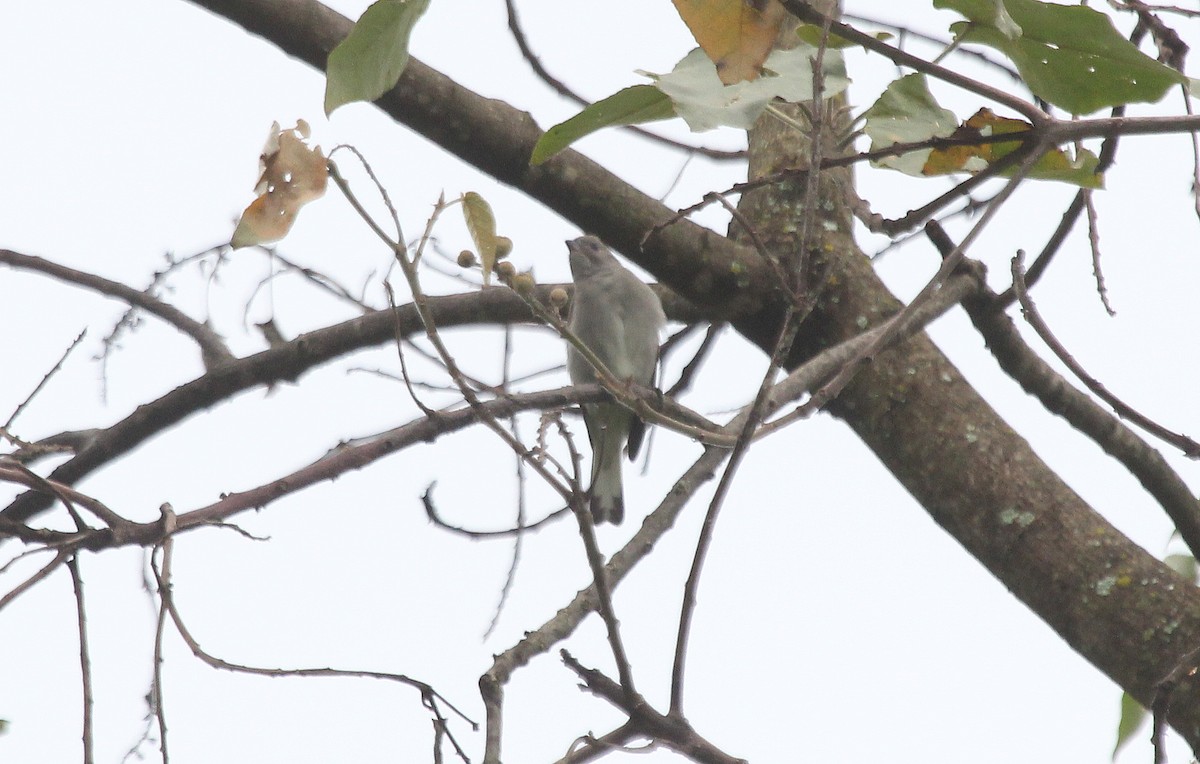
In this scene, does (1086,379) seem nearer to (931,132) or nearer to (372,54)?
(931,132)

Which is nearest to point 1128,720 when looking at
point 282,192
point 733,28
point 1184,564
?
point 1184,564

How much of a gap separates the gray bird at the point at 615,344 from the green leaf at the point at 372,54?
15.7ft

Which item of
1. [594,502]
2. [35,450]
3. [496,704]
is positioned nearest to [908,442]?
[496,704]

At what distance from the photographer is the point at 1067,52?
4.33ft

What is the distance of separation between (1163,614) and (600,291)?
14.2 ft

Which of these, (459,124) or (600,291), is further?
(600,291)

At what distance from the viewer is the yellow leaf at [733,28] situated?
1228 millimetres

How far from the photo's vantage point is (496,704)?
68.9 inches

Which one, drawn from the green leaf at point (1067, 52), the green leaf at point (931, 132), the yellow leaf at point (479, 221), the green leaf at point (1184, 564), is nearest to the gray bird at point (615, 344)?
the green leaf at point (1184, 564)

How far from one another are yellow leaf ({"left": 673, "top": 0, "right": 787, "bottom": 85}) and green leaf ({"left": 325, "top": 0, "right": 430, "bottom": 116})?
289mm

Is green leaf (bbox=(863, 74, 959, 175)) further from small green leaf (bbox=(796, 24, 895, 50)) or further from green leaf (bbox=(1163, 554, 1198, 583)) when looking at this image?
green leaf (bbox=(1163, 554, 1198, 583))

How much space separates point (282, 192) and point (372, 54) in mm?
395

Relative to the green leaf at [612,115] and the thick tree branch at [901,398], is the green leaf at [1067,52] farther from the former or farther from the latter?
the thick tree branch at [901,398]

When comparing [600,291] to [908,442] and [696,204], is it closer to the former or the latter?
[908,442]
